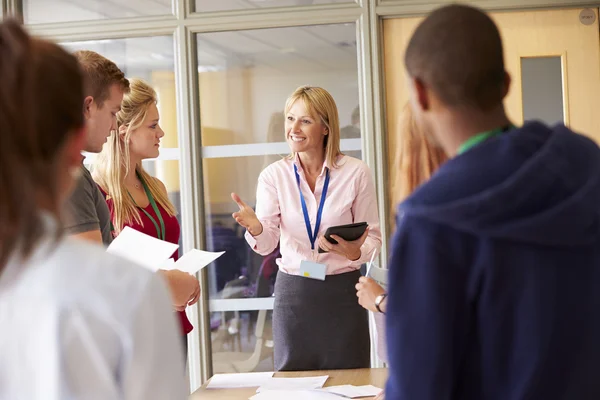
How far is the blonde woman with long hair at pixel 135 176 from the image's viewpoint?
264 centimetres

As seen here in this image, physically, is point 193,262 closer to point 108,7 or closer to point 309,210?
point 309,210

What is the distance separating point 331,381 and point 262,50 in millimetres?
2469

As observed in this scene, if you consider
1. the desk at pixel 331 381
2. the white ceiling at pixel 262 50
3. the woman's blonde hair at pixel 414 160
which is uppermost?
the white ceiling at pixel 262 50

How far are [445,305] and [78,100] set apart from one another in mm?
610

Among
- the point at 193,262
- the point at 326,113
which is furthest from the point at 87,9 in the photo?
the point at 193,262

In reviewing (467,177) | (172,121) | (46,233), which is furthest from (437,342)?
(172,121)

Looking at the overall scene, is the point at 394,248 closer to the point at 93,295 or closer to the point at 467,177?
the point at 467,177

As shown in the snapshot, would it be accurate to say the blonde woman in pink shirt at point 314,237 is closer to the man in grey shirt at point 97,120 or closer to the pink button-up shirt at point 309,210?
the pink button-up shirt at point 309,210

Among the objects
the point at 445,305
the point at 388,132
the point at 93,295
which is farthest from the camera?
the point at 388,132

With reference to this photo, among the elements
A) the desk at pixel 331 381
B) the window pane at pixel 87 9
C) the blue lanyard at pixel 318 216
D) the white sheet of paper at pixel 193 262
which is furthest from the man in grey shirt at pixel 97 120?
the window pane at pixel 87 9

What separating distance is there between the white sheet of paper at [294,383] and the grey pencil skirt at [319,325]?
0.74 m

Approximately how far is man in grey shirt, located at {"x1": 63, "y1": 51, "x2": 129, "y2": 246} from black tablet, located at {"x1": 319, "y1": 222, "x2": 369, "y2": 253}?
1088 millimetres

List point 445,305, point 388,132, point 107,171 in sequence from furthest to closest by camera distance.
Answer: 1. point 388,132
2. point 107,171
3. point 445,305

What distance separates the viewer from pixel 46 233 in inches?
33.9
